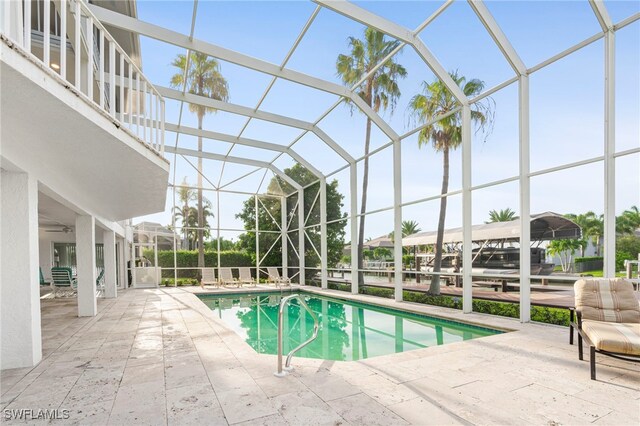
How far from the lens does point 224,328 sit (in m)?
5.56

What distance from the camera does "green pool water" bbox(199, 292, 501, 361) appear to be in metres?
5.45

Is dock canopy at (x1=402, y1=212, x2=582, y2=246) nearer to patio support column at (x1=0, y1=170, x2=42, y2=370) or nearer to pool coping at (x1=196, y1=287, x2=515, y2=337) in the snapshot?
pool coping at (x1=196, y1=287, x2=515, y2=337)

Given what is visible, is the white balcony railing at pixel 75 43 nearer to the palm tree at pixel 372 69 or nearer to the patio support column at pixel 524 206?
the palm tree at pixel 372 69

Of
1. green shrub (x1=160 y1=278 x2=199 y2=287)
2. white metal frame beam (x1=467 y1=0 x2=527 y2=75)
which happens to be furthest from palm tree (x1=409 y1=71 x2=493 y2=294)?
green shrub (x1=160 y1=278 x2=199 y2=287)

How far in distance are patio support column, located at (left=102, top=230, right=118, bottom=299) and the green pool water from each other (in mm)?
3041

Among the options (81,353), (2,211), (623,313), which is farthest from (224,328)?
(623,313)

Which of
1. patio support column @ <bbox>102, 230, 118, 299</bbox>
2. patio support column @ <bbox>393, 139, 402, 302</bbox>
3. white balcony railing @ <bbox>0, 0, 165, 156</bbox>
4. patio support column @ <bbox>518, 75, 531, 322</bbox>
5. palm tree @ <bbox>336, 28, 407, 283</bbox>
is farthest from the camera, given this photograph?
Answer: patio support column @ <bbox>102, 230, 118, 299</bbox>

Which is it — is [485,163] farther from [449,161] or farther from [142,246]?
[142,246]

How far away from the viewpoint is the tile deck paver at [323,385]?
2.48 m

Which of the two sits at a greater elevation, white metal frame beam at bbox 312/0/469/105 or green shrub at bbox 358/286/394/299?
white metal frame beam at bbox 312/0/469/105

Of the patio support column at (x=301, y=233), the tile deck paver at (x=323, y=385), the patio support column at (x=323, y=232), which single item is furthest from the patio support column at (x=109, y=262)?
the patio support column at (x=301, y=233)

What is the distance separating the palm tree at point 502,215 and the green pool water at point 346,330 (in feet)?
7.11

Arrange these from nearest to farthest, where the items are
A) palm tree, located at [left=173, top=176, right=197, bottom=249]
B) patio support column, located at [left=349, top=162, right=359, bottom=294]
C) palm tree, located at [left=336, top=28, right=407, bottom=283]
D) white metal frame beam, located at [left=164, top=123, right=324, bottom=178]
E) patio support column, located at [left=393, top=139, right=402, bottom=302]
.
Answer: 1. palm tree, located at [left=336, top=28, right=407, bottom=283]
2. patio support column, located at [left=393, top=139, right=402, bottom=302]
3. white metal frame beam, located at [left=164, top=123, right=324, bottom=178]
4. patio support column, located at [left=349, top=162, right=359, bottom=294]
5. palm tree, located at [left=173, top=176, right=197, bottom=249]

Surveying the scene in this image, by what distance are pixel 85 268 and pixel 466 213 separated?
771cm
